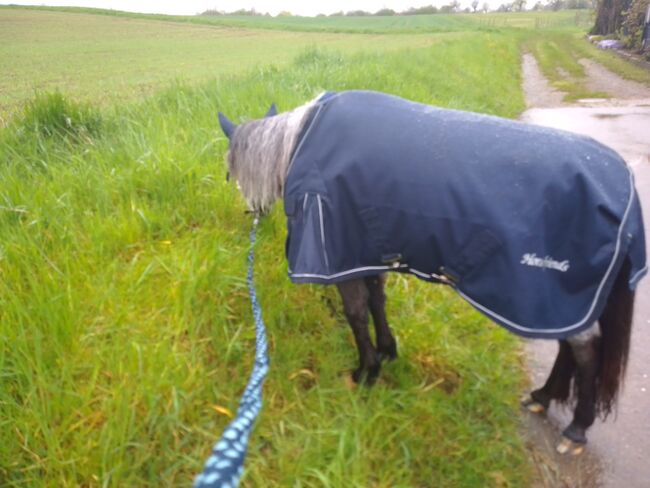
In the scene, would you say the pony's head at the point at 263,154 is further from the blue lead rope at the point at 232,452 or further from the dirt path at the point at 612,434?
the dirt path at the point at 612,434

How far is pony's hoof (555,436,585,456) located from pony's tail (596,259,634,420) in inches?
8.8

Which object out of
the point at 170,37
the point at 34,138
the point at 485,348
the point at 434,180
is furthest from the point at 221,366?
the point at 170,37

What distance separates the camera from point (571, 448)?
241 cm

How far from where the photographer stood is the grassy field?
2002 millimetres

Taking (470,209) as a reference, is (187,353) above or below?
below

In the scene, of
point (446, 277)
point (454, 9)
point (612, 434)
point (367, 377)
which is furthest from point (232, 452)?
point (454, 9)

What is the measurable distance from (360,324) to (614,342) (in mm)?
1161

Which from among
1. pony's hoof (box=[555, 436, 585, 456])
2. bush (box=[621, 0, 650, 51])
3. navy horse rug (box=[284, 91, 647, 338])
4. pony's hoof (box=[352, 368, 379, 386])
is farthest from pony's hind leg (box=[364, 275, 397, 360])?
bush (box=[621, 0, 650, 51])

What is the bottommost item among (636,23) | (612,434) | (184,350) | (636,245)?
(612,434)

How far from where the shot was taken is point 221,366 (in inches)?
97.0

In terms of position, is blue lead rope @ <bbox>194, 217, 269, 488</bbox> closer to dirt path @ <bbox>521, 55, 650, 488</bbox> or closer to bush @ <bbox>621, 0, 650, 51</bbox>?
dirt path @ <bbox>521, 55, 650, 488</bbox>

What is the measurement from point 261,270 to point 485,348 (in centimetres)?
142

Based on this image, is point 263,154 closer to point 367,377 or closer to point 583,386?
point 367,377

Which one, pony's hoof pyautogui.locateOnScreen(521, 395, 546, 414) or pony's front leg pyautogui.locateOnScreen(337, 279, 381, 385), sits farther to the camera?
pony's hoof pyautogui.locateOnScreen(521, 395, 546, 414)
